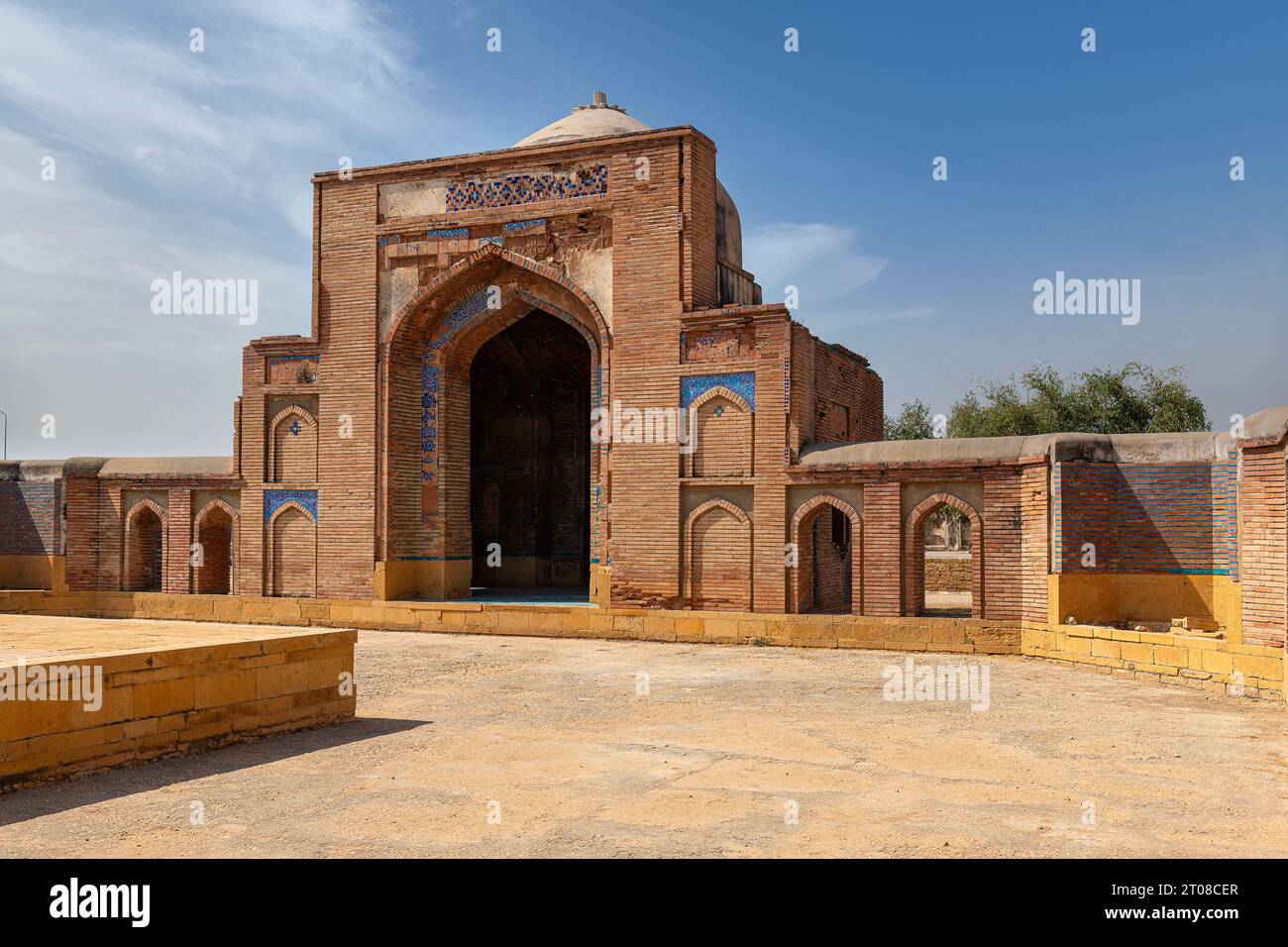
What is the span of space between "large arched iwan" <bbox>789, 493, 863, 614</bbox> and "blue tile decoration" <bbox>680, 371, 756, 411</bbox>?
1.66 metres

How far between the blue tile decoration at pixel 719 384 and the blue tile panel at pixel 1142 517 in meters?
4.13

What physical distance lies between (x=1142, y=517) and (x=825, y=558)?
4.85 m

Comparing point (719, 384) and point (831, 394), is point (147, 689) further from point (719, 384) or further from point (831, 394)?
point (831, 394)

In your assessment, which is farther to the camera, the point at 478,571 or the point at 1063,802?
the point at 478,571

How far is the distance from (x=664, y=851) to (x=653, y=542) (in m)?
10.2

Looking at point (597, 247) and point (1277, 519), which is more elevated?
point (597, 247)

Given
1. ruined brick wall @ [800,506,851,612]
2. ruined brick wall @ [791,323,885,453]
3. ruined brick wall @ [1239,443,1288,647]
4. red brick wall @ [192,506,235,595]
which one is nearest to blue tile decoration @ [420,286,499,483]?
red brick wall @ [192,506,235,595]

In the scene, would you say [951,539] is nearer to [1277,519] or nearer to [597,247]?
[597,247]

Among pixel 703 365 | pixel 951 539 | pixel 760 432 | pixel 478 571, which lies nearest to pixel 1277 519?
pixel 760 432

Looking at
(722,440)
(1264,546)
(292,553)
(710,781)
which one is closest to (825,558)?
(722,440)

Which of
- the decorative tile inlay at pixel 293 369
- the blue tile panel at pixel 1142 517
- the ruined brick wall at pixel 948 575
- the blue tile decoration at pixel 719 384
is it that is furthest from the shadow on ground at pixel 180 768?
the ruined brick wall at pixel 948 575

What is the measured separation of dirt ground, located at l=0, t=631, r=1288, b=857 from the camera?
17.4 ft

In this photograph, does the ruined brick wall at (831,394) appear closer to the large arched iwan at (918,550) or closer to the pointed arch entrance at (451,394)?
the large arched iwan at (918,550)

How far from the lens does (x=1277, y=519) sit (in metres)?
9.63
